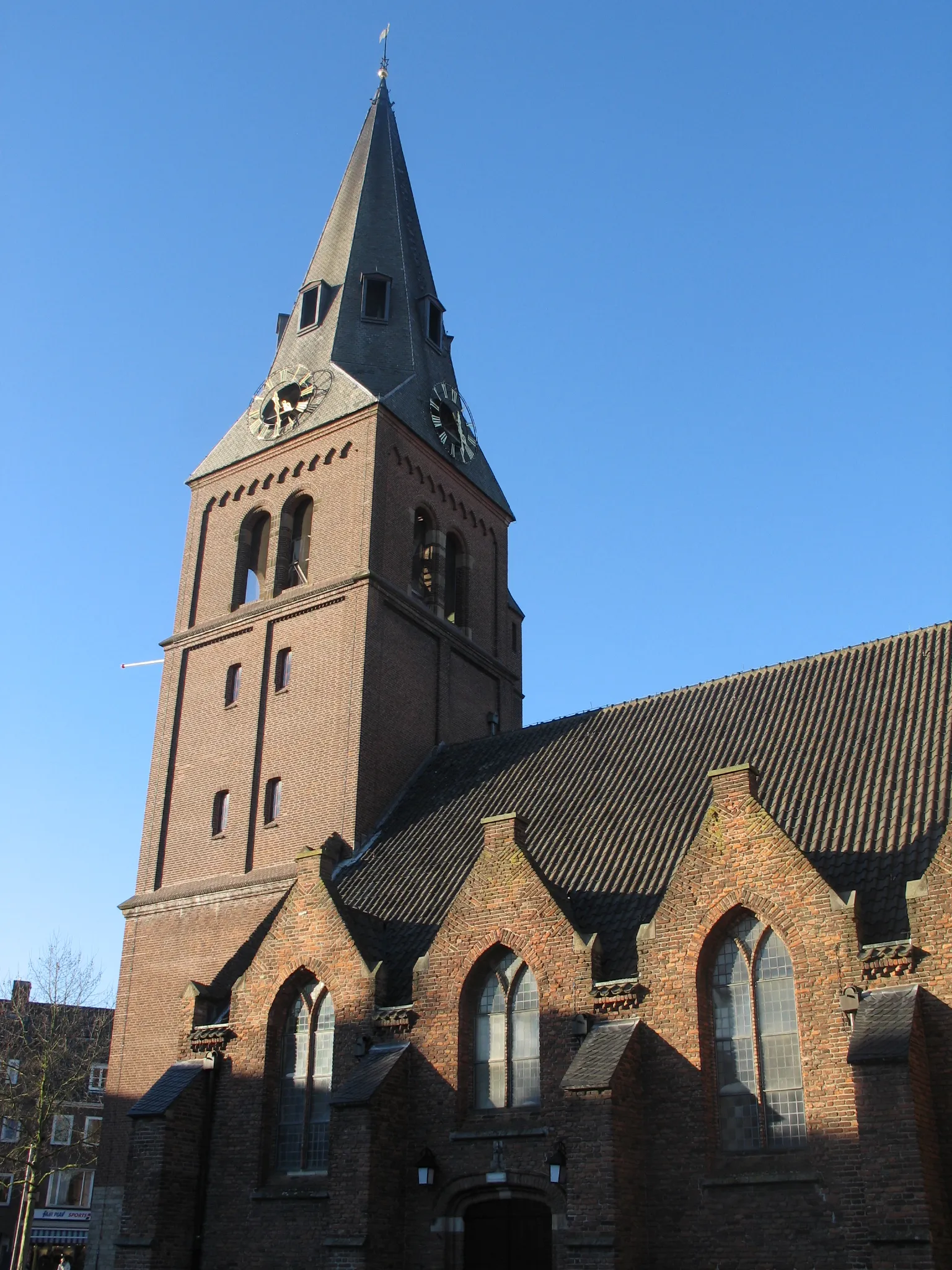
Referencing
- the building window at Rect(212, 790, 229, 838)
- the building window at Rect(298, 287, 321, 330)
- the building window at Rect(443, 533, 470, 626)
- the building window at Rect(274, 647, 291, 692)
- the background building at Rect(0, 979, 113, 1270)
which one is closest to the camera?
the building window at Rect(212, 790, 229, 838)

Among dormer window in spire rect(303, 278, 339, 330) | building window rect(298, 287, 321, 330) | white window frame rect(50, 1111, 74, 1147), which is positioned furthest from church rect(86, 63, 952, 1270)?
white window frame rect(50, 1111, 74, 1147)

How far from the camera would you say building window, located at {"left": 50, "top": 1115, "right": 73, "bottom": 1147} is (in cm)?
4856

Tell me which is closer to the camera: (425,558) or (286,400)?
(425,558)

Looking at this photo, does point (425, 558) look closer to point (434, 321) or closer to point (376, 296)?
point (434, 321)

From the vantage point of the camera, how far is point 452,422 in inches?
1414

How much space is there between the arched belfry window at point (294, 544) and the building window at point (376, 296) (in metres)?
6.95

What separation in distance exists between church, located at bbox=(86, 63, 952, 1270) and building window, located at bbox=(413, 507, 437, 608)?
13cm

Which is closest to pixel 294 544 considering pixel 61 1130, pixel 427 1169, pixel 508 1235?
pixel 427 1169

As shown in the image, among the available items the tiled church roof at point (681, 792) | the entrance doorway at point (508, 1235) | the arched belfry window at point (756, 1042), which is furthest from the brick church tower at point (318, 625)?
the arched belfry window at point (756, 1042)

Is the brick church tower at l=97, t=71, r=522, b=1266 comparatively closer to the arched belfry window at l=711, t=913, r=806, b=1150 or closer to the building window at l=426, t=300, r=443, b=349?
the building window at l=426, t=300, r=443, b=349

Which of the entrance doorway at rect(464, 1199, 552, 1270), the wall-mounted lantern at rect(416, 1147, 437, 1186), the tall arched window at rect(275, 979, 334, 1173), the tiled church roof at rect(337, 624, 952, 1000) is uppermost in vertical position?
the tiled church roof at rect(337, 624, 952, 1000)

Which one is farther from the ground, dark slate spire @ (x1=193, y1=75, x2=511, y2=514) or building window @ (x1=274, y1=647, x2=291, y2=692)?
dark slate spire @ (x1=193, y1=75, x2=511, y2=514)

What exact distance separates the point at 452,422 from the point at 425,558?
4.79m

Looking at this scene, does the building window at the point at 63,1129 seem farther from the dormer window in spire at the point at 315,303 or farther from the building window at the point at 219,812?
Result: the dormer window in spire at the point at 315,303
